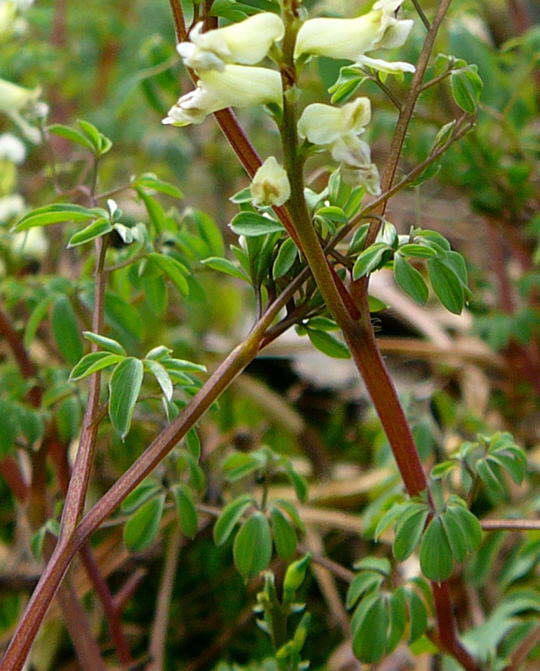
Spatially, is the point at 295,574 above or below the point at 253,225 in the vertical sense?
below

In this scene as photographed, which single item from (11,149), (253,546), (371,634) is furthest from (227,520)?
(11,149)

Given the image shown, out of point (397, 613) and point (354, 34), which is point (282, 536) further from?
point (354, 34)

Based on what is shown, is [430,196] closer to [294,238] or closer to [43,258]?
[43,258]

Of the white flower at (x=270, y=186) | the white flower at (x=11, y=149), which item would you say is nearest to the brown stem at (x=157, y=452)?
the white flower at (x=270, y=186)

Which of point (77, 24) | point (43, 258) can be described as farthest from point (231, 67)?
point (77, 24)

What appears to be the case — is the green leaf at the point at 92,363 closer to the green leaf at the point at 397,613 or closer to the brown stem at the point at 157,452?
the brown stem at the point at 157,452
